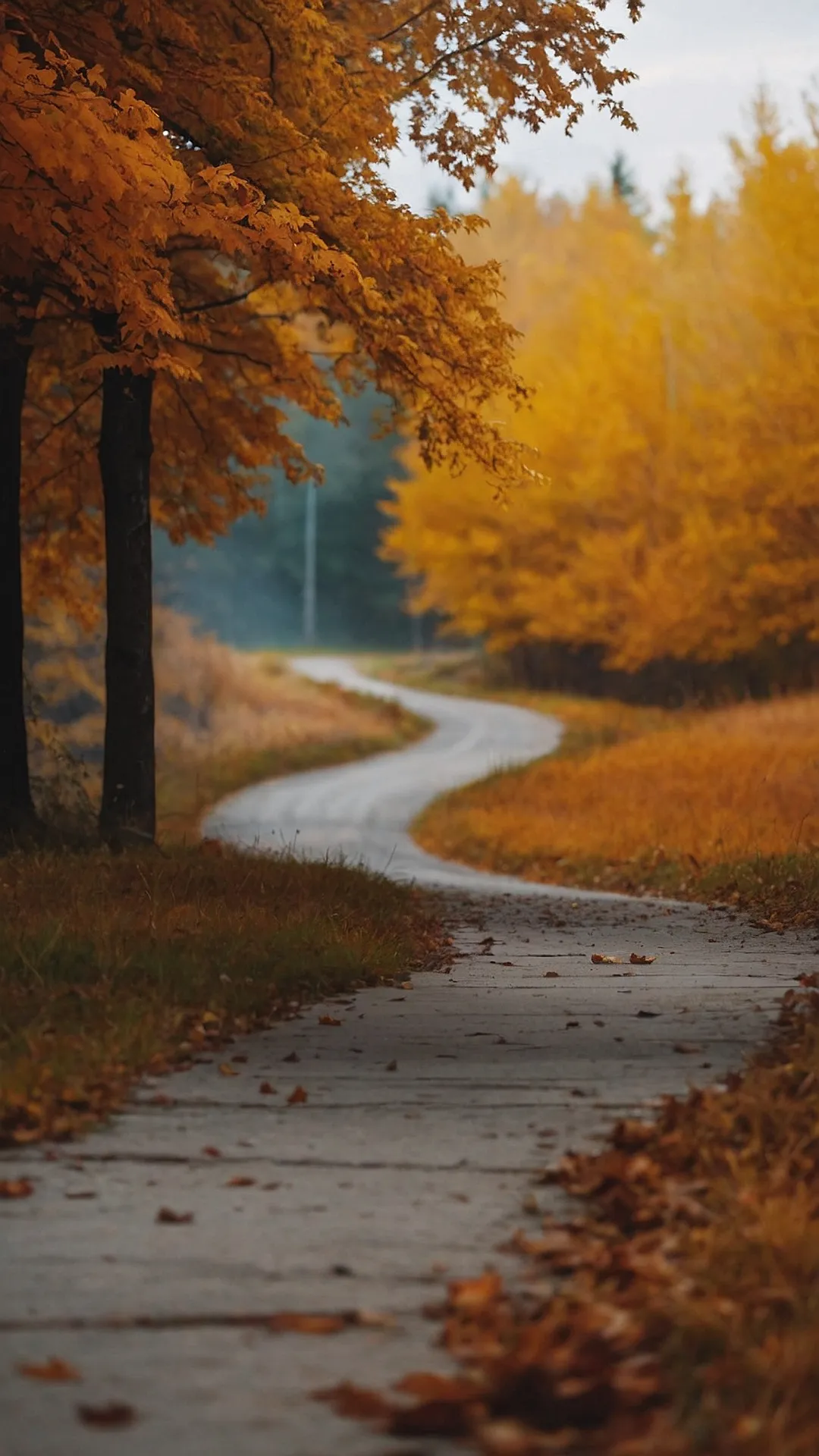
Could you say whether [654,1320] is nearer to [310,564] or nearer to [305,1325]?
[305,1325]

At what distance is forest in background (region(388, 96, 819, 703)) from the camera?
2573cm

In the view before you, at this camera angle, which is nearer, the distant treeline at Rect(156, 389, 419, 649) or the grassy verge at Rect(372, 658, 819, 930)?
the grassy verge at Rect(372, 658, 819, 930)

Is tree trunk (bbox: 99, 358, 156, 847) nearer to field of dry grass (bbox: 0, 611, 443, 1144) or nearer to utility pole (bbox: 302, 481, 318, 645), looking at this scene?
field of dry grass (bbox: 0, 611, 443, 1144)

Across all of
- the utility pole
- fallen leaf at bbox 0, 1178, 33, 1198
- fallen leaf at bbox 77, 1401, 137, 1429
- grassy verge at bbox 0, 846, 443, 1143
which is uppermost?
the utility pole

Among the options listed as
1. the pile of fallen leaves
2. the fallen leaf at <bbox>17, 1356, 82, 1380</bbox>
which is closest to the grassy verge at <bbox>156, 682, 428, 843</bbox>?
the pile of fallen leaves

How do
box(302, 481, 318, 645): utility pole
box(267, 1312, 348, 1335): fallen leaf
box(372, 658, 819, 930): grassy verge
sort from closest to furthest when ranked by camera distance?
1. box(267, 1312, 348, 1335): fallen leaf
2. box(372, 658, 819, 930): grassy verge
3. box(302, 481, 318, 645): utility pole

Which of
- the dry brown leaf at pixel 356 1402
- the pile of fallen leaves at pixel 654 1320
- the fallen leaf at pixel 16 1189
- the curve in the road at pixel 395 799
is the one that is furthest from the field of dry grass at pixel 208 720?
the dry brown leaf at pixel 356 1402

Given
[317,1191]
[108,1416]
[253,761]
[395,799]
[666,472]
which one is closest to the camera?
[108,1416]

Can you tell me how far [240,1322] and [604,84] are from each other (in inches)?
353

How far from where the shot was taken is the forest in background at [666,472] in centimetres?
2573

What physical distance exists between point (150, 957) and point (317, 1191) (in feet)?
8.20

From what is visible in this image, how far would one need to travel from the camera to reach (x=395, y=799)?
2545 cm

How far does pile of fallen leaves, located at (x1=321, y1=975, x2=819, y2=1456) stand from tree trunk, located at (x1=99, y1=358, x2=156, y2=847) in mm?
7434

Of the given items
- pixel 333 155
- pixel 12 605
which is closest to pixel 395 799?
pixel 12 605
